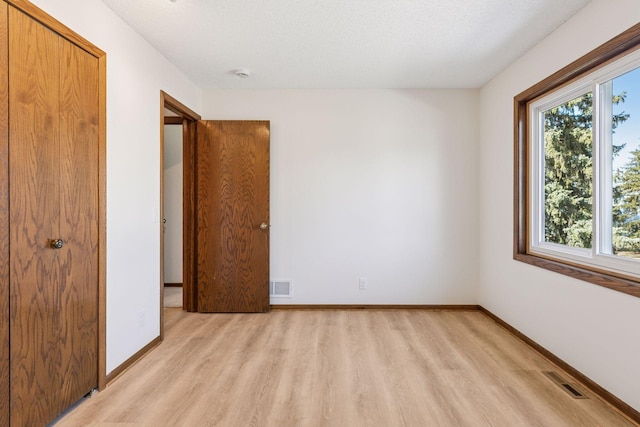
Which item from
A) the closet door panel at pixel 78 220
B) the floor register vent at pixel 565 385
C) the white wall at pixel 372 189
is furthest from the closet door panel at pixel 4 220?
the floor register vent at pixel 565 385

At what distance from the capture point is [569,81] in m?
2.46

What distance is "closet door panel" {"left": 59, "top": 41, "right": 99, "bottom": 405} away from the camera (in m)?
1.86

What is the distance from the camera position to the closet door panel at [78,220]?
6.09 ft

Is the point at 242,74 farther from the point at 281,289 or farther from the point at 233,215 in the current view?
the point at 281,289

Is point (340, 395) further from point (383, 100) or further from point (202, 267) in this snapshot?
point (383, 100)

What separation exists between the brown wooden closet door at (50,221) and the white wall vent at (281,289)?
6.29 ft

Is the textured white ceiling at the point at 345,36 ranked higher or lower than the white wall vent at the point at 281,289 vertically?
higher

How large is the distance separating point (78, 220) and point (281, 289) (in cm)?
225

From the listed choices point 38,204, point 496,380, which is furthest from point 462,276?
point 38,204

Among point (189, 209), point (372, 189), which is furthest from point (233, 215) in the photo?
point (372, 189)

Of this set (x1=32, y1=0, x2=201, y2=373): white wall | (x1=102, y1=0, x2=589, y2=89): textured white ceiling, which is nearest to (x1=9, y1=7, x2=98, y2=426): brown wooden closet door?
(x1=32, y1=0, x2=201, y2=373): white wall

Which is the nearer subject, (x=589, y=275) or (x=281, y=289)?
(x=589, y=275)

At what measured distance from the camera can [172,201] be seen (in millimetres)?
5117

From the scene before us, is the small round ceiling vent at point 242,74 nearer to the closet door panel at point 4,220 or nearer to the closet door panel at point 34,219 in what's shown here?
the closet door panel at point 34,219
